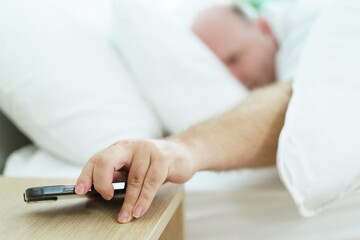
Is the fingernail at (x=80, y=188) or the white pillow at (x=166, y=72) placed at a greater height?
the fingernail at (x=80, y=188)

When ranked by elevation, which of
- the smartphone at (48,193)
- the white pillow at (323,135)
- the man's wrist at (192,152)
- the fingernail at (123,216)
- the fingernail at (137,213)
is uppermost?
the smartphone at (48,193)

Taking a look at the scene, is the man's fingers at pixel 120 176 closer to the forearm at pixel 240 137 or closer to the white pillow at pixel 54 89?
the forearm at pixel 240 137

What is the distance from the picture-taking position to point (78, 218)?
41cm

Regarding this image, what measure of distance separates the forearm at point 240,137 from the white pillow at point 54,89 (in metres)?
0.20

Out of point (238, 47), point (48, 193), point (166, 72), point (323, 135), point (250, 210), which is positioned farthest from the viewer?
point (238, 47)

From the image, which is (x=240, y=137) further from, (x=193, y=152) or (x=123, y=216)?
(x=123, y=216)

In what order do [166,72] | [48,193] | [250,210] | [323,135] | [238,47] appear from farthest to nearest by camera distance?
[238,47] < [166,72] < [250,210] < [323,135] < [48,193]

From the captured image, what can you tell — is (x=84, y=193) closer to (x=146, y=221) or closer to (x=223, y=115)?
(x=146, y=221)

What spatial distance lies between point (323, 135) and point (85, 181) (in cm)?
32

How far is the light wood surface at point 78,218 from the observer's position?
38cm

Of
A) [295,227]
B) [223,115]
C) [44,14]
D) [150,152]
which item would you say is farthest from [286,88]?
[44,14]

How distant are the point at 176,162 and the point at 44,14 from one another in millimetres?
467

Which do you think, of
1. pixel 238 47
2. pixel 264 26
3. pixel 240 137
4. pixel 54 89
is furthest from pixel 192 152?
pixel 264 26

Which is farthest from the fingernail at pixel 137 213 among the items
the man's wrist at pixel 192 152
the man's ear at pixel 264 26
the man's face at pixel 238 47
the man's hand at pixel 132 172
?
the man's ear at pixel 264 26
